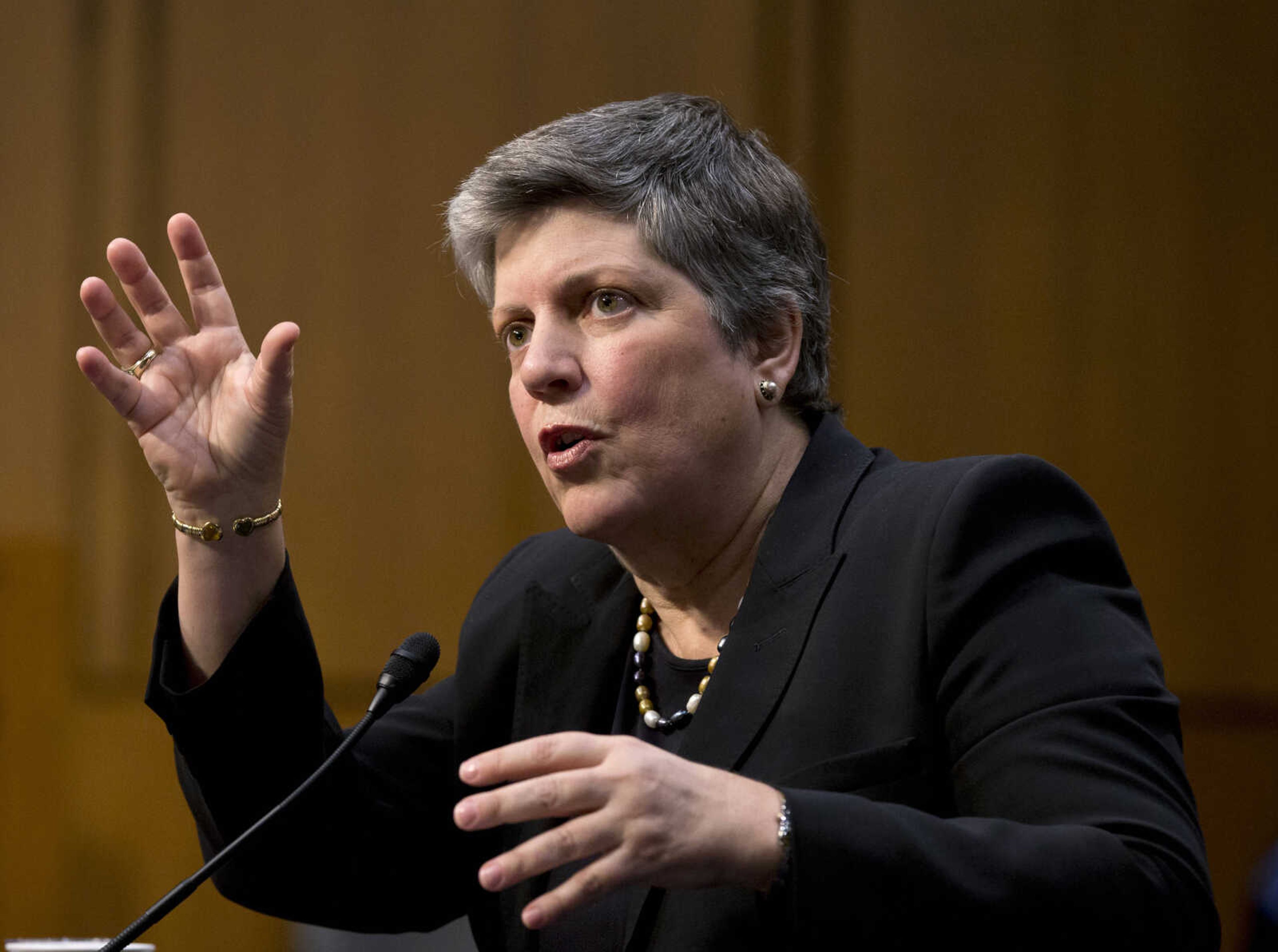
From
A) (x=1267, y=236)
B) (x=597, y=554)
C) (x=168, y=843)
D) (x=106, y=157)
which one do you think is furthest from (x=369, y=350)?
(x=1267, y=236)

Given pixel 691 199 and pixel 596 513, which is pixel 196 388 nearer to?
pixel 596 513

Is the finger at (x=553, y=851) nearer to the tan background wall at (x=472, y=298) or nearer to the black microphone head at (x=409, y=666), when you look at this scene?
the black microphone head at (x=409, y=666)

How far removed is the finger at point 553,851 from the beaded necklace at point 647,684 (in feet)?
1.67

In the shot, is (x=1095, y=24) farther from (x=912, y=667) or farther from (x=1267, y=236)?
(x=912, y=667)

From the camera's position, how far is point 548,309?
1509 millimetres

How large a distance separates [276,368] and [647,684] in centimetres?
56

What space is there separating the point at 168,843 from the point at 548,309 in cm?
Result: 209

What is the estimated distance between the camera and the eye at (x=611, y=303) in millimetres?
1494

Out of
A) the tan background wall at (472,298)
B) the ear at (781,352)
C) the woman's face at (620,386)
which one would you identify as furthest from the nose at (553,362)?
the tan background wall at (472,298)

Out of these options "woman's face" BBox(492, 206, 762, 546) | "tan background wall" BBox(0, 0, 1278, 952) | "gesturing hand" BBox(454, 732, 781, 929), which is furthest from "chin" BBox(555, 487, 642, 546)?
"tan background wall" BBox(0, 0, 1278, 952)

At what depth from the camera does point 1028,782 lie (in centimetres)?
112

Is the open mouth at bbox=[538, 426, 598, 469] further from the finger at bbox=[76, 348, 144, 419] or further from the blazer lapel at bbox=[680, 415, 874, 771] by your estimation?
the finger at bbox=[76, 348, 144, 419]

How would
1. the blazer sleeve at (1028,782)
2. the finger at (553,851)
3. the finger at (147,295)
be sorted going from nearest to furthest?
the finger at (553,851)
the blazer sleeve at (1028,782)
the finger at (147,295)

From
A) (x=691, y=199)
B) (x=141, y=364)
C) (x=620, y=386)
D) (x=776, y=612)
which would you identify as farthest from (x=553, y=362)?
(x=141, y=364)
